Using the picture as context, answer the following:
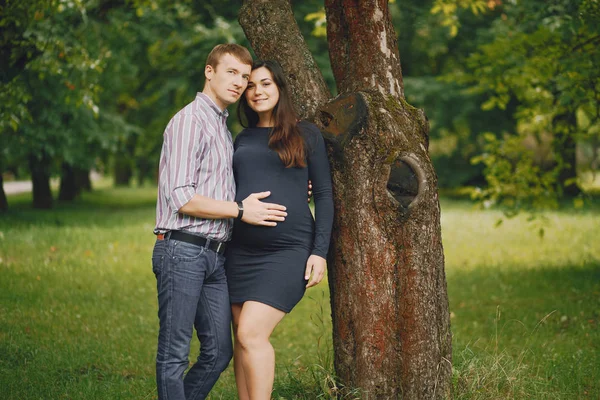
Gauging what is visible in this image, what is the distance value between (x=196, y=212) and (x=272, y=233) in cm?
47

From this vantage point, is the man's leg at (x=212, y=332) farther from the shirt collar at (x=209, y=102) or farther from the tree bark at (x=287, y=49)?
the tree bark at (x=287, y=49)

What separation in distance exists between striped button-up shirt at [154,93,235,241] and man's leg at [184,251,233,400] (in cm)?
29

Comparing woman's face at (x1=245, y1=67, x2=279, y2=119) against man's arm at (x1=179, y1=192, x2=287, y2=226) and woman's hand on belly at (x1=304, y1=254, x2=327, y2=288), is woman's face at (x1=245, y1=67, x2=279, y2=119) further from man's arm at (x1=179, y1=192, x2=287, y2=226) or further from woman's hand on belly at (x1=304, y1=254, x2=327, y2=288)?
woman's hand on belly at (x1=304, y1=254, x2=327, y2=288)

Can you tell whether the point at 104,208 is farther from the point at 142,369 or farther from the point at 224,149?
the point at 224,149

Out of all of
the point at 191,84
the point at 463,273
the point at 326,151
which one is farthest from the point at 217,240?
the point at 191,84

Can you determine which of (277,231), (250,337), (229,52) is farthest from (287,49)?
(250,337)

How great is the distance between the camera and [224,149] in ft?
Answer: 12.1

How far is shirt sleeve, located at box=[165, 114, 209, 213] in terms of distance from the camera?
3.46 m

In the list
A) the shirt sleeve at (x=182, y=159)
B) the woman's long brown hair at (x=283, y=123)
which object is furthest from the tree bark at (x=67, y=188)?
the shirt sleeve at (x=182, y=159)

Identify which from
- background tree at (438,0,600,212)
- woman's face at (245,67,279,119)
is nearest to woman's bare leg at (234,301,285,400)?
woman's face at (245,67,279,119)

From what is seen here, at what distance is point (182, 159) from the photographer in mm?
3459

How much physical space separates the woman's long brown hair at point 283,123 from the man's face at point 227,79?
21 cm

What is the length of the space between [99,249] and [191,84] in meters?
9.19

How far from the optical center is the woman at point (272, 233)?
145 inches
